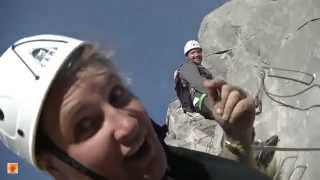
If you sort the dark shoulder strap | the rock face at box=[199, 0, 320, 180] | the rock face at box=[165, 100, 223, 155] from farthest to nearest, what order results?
the rock face at box=[165, 100, 223, 155] → the rock face at box=[199, 0, 320, 180] → the dark shoulder strap

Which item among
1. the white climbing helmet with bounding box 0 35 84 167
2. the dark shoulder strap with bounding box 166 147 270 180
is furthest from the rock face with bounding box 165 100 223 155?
the white climbing helmet with bounding box 0 35 84 167

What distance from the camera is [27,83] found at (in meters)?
1.58

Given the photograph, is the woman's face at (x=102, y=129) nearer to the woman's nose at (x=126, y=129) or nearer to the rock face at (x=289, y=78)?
the woman's nose at (x=126, y=129)

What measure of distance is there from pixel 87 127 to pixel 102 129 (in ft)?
0.13

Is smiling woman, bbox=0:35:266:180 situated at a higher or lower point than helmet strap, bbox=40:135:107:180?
higher

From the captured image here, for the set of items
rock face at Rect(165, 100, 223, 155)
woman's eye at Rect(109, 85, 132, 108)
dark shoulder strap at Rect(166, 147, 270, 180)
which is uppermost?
woman's eye at Rect(109, 85, 132, 108)

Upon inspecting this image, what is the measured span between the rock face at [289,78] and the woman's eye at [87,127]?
10.9 feet

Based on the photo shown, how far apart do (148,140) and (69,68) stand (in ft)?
0.91

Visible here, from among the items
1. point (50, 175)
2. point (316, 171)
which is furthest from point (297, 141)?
point (50, 175)

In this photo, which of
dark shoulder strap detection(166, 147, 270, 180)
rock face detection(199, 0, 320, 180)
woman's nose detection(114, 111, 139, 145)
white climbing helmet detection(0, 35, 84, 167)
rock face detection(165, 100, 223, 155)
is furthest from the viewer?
rock face detection(165, 100, 223, 155)

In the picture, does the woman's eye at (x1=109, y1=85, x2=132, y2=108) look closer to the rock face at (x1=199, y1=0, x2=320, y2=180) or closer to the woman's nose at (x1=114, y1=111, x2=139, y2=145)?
the woman's nose at (x1=114, y1=111, x2=139, y2=145)

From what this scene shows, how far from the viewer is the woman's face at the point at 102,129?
4.77 ft

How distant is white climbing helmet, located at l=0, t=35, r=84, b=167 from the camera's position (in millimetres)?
1543

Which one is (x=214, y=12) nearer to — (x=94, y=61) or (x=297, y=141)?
(x=297, y=141)
